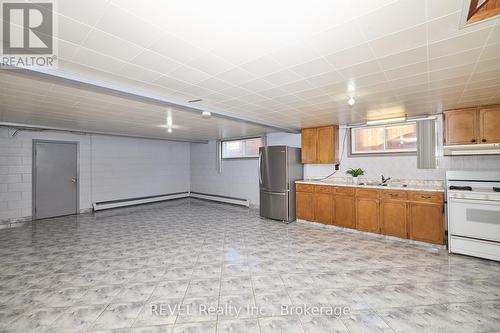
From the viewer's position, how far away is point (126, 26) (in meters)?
1.61

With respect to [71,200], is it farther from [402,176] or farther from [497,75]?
[497,75]

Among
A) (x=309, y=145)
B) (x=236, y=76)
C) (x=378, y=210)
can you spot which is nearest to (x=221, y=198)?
(x=309, y=145)

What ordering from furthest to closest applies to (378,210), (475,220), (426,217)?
(378,210), (426,217), (475,220)

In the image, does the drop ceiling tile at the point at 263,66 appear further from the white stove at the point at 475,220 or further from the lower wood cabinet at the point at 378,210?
the white stove at the point at 475,220

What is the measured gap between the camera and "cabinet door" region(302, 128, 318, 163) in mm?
5551

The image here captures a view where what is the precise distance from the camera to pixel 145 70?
2.33m

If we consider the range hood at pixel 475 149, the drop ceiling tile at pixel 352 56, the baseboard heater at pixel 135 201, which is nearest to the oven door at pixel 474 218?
the range hood at pixel 475 149

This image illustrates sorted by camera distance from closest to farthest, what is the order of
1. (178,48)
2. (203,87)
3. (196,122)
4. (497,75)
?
1. (178,48)
2. (497,75)
3. (203,87)
4. (196,122)

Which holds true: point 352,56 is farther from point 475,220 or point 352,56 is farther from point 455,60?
point 475,220

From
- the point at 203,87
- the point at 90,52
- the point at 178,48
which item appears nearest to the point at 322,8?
the point at 178,48

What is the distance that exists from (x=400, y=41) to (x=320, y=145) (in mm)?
3693

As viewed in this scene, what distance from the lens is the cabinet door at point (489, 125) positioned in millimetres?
3486

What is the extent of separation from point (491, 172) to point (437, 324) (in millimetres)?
3216

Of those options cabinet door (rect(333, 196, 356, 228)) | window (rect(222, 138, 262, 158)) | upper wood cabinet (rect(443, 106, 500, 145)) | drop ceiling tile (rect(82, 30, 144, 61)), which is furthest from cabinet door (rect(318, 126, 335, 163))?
drop ceiling tile (rect(82, 30, 144, 61))
